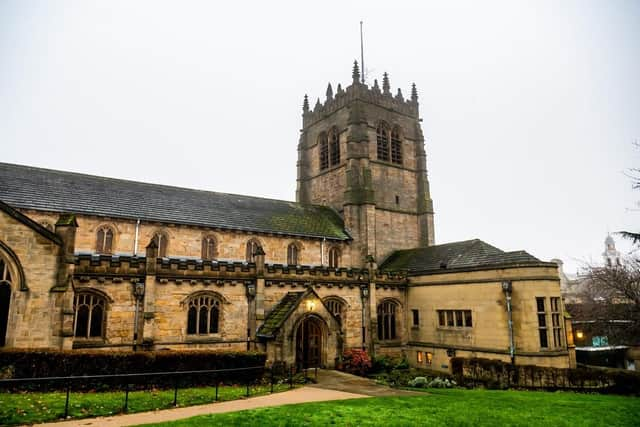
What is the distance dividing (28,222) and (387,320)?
23.1 meters

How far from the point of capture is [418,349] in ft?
102

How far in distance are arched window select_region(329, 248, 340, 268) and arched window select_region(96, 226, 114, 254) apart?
1636 cm

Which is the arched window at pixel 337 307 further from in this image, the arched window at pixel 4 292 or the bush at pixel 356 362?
the arched window at pixel 4 292

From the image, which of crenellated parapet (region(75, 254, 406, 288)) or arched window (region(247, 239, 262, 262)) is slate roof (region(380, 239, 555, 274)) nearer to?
crenellated parapet (region(75, 254, 406, 288))

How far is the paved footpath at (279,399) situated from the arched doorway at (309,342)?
315cm

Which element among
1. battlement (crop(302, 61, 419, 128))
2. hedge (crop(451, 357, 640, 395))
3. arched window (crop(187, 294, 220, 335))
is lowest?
hedge (crop(451, 357, 640, 395))

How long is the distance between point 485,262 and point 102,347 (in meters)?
22.6

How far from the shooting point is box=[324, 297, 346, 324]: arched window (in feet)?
93.3

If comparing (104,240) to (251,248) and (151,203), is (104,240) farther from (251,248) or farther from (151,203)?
(251,248)

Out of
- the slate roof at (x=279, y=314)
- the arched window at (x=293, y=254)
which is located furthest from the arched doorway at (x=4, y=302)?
the arched window at (x=293, y=254)

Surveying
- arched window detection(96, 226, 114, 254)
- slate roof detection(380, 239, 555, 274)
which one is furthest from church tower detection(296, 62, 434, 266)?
arched window detection(96, 226, 114, 254)

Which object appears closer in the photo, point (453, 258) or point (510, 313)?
point (510, 313)

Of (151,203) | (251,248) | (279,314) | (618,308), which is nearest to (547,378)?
(279,314)

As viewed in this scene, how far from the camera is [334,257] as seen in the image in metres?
35.4
